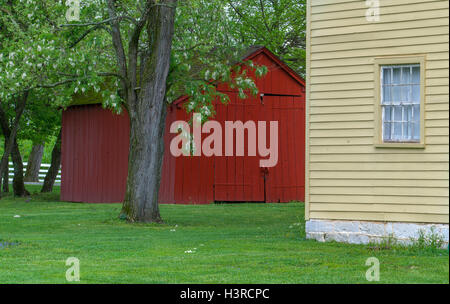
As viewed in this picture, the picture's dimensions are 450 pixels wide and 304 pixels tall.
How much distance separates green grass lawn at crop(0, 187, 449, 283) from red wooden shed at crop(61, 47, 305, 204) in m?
6.44

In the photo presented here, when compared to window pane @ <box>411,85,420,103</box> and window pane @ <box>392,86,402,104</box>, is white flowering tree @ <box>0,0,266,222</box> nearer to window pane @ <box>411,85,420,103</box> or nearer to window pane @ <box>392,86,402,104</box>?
window pane @ <box>392,86,402,104</box>

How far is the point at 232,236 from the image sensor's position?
1538 centimetres

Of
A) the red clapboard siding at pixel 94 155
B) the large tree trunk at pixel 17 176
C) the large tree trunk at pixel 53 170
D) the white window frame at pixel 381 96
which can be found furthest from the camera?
the large tree trunk at pixel 53 170

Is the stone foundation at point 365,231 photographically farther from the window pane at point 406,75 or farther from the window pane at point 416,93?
the window pane at point 406,75

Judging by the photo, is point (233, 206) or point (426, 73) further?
point (233, 206)

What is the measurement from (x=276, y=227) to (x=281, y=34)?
20.9 m

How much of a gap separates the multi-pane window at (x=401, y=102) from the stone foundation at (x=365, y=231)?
57.9 inches

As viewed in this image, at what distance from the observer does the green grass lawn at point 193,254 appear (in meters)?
10.1

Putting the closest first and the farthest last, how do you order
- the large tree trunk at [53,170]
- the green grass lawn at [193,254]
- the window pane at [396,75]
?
1. the green grass lawn at [193,254]
2. the window pane at [396,75]
3. the large tree trunk at [53,170]

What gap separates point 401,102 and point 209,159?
13.5m

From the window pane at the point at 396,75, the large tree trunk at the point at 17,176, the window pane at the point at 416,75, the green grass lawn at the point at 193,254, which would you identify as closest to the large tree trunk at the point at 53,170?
the large tree trunk at the point at 17,176

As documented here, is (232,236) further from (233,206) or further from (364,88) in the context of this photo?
(233,206)

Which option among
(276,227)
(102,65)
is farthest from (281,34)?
(276,227)

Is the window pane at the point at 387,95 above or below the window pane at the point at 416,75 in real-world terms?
below
